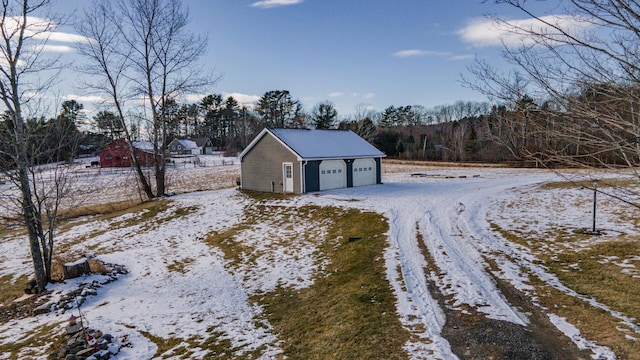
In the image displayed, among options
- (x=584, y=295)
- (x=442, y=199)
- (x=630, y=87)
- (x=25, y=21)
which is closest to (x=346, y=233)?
(x=442, y=199)

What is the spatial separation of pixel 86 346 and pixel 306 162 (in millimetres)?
15908

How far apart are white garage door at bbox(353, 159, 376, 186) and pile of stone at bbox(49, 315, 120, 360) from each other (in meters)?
18.9

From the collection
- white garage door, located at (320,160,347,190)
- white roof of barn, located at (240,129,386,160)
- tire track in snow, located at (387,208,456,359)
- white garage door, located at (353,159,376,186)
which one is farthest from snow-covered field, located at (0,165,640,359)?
white garage door, located at (353,159,376,186)

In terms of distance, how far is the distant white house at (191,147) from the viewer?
3054 inches

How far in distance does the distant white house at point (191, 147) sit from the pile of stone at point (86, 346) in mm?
73010

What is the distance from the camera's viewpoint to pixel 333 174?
23.8 metres

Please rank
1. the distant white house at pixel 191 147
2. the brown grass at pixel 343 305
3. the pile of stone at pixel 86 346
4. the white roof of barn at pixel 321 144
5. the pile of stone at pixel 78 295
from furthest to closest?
the distant white house at pixel 191 147
the white roof of barn at pixel 321 144
the pile of stone at pixel 78 295
the pile of stone at pixel 86 346
the brown grass at pixel 343 305

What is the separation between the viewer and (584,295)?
7.52 metres

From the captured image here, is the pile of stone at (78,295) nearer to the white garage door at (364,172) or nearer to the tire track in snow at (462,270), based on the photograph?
the tire track in snow at (462,270)

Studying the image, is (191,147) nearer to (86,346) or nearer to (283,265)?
(283,265)

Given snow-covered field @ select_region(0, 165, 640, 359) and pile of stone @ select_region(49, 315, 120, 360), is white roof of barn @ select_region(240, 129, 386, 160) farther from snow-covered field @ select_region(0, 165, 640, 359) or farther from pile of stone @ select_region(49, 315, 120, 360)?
pile of stone @ select_region(49, 315, 120, 360)

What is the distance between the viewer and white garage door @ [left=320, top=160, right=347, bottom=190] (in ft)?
76.3

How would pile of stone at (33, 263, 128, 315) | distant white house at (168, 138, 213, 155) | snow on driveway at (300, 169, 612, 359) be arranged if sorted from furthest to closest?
distant white house at (168, 138, 213, 155), pile of stone at (33, 263, 128, 315), snow on driveway at (300, 169, 612, 359)

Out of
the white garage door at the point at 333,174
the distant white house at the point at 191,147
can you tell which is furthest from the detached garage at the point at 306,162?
the distant white house at the point at 191,147
